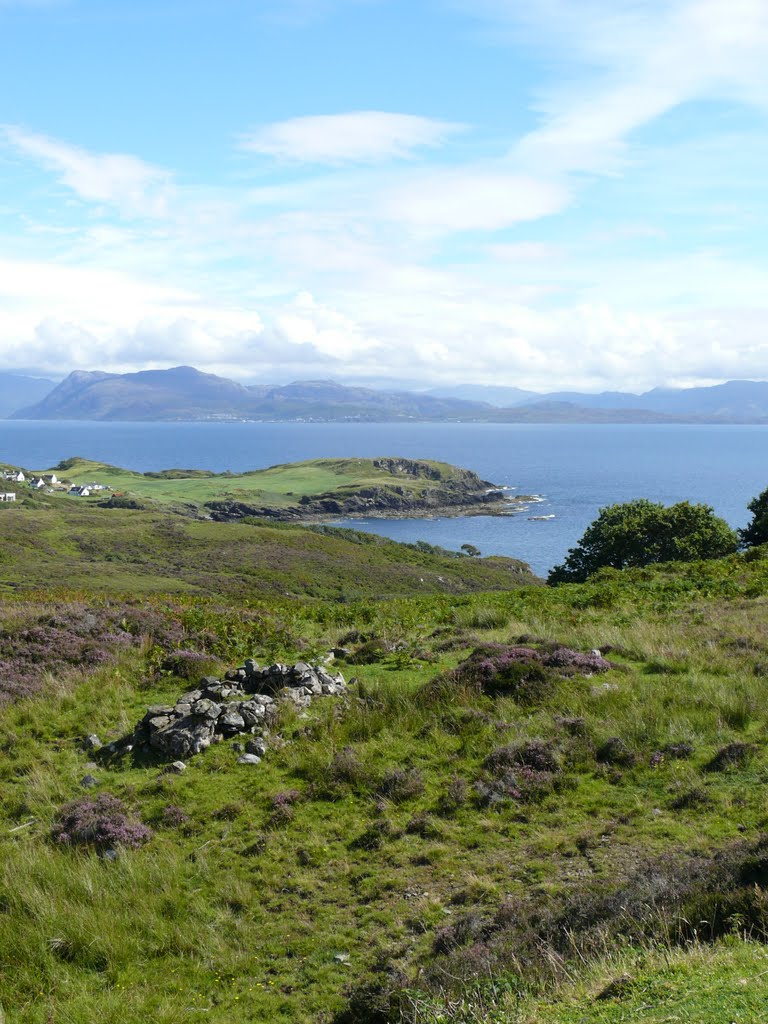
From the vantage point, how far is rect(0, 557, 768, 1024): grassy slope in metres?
6.19

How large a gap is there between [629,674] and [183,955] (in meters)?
9.16

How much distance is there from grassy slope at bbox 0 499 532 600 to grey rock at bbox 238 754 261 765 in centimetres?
4633

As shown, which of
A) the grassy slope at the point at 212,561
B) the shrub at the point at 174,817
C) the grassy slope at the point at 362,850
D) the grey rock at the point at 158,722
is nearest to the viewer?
the grassy slope at the point at 362,850

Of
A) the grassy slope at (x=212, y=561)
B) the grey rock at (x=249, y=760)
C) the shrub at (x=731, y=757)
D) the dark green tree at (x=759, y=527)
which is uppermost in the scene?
the dark green tree at (x=759, y=527)

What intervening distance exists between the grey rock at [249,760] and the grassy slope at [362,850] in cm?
15

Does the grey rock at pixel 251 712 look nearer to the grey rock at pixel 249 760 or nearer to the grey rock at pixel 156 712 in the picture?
the grey rock at pixel 249 760

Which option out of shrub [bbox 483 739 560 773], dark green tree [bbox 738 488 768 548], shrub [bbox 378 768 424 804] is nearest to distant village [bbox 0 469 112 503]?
dark green tree [bbox 738 488 768 548]

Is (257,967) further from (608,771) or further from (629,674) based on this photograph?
(629,674)

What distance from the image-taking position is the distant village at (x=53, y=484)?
5969 inches

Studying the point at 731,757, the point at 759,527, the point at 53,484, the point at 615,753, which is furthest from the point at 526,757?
the point at 53,484

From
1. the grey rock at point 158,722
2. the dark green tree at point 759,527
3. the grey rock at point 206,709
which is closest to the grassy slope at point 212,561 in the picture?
the dark green tree at point 759,527

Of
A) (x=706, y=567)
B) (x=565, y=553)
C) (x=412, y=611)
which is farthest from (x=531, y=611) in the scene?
(x=565, y=553)

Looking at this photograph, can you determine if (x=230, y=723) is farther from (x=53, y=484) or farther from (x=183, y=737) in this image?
(x=53, y=484)

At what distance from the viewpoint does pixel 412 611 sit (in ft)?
70.7
